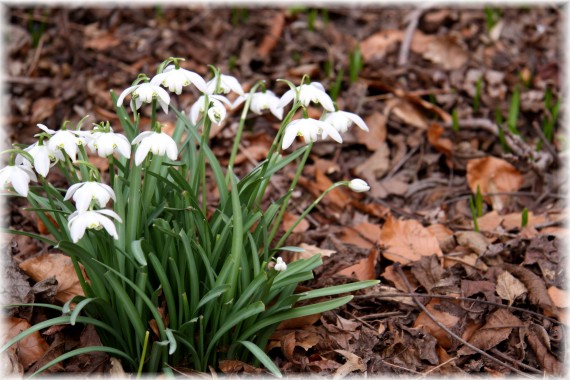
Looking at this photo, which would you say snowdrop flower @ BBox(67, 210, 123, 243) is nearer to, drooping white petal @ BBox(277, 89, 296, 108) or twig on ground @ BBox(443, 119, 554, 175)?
drooping white petal @ BBox(277, 89, 296, 108)

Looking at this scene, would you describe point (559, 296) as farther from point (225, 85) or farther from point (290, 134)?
point (225, 85)

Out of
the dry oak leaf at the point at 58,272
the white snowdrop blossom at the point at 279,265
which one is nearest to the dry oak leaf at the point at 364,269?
the white snowdrop blossom at the point at 279,265

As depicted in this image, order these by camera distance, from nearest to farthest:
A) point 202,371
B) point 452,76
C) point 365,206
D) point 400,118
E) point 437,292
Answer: point 202,371 < point 437,292 < point 365,206 < point 400,118 < point 452,76

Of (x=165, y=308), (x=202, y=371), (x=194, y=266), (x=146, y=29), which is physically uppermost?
(x=146, y=29)

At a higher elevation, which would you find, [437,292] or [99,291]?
[99,291]

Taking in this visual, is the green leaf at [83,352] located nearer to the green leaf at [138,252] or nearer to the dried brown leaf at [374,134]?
the green leaf at [138,252]

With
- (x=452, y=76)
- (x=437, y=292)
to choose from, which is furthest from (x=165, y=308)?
(x=452, y=76)

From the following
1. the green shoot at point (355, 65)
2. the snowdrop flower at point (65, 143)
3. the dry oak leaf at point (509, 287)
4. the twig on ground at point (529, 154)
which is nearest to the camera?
the snowdrop flower at point (65, 143)

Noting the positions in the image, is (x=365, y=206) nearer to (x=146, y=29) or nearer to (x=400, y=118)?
(x=400, y=118)

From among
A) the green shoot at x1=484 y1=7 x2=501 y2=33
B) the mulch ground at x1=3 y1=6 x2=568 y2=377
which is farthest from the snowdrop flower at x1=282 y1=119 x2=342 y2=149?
the green shoot at x1=484 y1=7 x2=501 y2=33
